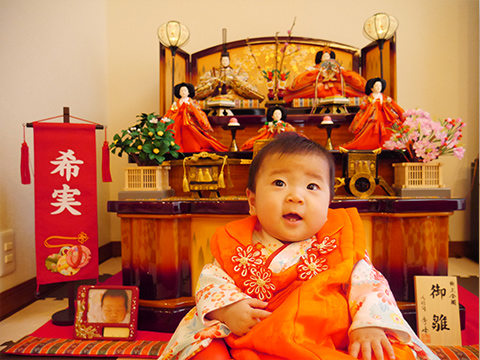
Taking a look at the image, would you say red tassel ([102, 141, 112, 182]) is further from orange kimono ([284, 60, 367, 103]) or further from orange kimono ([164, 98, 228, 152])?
orange kimono ([284, 60, 367, 103])

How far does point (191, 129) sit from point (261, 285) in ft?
5.97

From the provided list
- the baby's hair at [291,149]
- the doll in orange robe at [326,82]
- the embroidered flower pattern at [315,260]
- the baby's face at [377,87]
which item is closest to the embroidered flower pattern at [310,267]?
the embroidered flower pattern at [315,260]

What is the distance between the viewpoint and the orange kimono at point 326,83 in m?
3.20

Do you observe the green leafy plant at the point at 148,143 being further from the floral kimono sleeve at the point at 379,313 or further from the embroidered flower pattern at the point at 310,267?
the floral kimono sleeve at the point at 379,313

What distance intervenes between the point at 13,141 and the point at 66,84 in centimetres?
83

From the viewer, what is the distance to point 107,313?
1.88 metres

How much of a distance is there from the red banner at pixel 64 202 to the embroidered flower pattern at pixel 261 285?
1429 mm

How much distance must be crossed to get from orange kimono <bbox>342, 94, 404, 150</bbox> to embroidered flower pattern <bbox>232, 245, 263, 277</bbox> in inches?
66.1

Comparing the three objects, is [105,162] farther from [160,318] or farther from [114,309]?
[160,318]

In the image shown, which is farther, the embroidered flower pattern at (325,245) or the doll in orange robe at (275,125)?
the doll in orange robe at (275,125)

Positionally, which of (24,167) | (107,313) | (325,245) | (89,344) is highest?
(24,167)

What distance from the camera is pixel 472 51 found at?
3617 millimetres

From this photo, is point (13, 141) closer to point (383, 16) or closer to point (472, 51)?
point (383, 16)

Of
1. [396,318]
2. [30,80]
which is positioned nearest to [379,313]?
[396,318]
